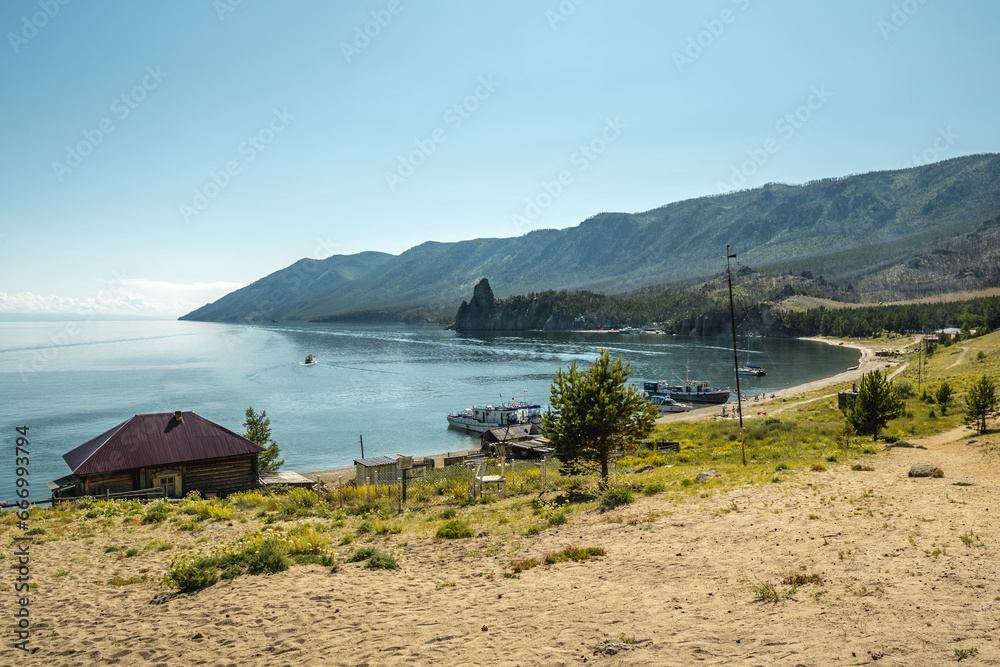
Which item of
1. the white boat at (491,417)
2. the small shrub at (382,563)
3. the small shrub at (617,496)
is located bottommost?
the white boat at (491,417)

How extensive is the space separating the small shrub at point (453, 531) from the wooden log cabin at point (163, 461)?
1593cm

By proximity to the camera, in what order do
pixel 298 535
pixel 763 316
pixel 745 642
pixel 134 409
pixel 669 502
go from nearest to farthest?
pixel 745 642, pixel 298 535, pixel 669 502, pixel 134 409, pixel 763 316

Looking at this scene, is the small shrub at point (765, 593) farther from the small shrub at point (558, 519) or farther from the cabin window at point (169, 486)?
the cabin window at point (169, 486)

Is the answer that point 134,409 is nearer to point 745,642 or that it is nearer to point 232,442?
point 232,442

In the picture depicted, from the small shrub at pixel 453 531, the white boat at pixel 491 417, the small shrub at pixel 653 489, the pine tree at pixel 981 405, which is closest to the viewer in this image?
the small shrub at pixel 453 531

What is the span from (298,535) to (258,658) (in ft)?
21.5

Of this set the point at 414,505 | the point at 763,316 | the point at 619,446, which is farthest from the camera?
the point at 763,316

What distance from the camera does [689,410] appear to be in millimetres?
76250

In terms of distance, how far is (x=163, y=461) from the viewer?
25859 mm

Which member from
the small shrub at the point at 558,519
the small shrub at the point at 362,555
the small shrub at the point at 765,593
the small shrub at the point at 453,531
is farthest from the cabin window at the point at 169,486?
the small shrub at the point at 765,593

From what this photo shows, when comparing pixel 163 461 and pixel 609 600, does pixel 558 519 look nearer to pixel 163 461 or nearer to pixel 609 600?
pixel 609 600

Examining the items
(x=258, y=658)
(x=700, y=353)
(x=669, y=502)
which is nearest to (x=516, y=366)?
(x=700, y=353)

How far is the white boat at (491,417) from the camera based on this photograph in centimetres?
6288

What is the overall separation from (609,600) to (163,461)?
74.9 ft
